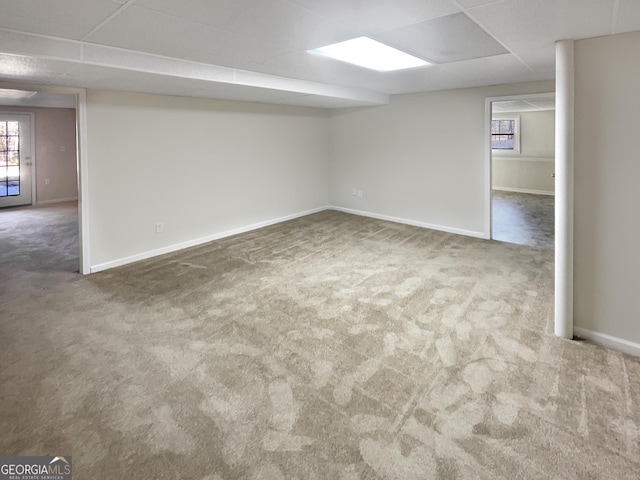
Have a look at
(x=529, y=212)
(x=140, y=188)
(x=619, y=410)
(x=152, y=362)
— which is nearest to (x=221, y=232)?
(x=140, y=188)

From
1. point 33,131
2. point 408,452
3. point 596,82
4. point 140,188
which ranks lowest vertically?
point 408,452

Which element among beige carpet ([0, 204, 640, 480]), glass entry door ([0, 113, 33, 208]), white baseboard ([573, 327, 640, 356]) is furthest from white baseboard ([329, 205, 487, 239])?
glass entry door ([0, 113, 33, 208])

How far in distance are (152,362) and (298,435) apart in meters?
1.21

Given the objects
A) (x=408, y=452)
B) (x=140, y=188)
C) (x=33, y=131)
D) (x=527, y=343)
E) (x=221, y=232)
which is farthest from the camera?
(x=33, y=131)

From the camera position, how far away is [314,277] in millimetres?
4055

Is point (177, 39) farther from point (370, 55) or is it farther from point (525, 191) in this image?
point (525, 191)

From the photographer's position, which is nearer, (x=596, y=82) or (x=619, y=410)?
(x=619, y=410)

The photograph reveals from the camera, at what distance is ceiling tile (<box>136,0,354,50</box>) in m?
2.05

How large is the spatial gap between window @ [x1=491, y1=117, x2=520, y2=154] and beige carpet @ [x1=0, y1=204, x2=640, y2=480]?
22.9 feet

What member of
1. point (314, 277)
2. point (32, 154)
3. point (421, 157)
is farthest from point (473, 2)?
point (32, 154)

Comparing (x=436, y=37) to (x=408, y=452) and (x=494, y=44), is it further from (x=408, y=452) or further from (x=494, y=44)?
(x=408, y=452)

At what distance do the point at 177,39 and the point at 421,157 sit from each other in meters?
4.40

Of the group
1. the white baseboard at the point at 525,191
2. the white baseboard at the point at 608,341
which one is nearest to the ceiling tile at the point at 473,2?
the white baseboard at the point at 608,341

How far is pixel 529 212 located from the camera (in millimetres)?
7363
